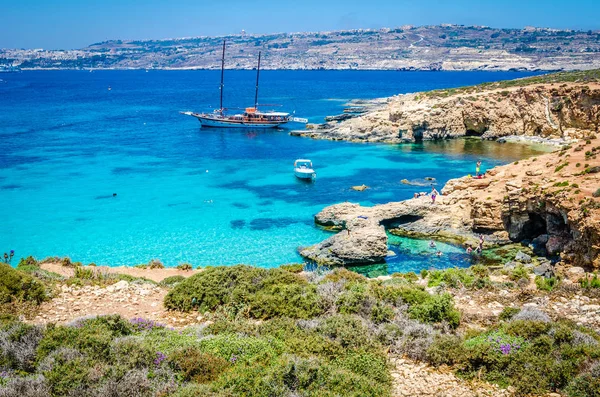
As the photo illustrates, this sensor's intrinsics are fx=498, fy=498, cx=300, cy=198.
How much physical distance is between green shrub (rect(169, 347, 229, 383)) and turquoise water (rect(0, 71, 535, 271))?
1555 centimetres

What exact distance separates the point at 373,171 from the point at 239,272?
1231 inches

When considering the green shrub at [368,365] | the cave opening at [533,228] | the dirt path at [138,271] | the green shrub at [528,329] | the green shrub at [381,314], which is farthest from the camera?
the cave opening at [533,228]

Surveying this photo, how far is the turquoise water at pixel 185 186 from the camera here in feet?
87.5

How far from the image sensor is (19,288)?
12430 millimetres

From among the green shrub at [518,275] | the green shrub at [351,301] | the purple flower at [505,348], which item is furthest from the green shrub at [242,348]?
the green shrub at [518,275]

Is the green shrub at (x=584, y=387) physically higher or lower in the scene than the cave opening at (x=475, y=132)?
higher

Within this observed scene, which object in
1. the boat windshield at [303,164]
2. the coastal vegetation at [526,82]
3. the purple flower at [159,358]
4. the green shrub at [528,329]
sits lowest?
the boat windshield at [303,164]

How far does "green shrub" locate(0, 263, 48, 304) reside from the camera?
12.2 metres

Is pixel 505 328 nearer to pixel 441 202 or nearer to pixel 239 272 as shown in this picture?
pixel 239 272

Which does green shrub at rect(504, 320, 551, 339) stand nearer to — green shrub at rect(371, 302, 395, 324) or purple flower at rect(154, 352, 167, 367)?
green shrub at rect(371, 302, 395, 324)

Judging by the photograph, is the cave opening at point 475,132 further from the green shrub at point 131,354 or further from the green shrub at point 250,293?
the green shrub at point 131,354

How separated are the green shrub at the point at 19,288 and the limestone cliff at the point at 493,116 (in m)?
48.7

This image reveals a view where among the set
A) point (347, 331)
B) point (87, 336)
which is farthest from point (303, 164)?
point (87, 336)

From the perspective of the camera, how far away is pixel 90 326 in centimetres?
988
